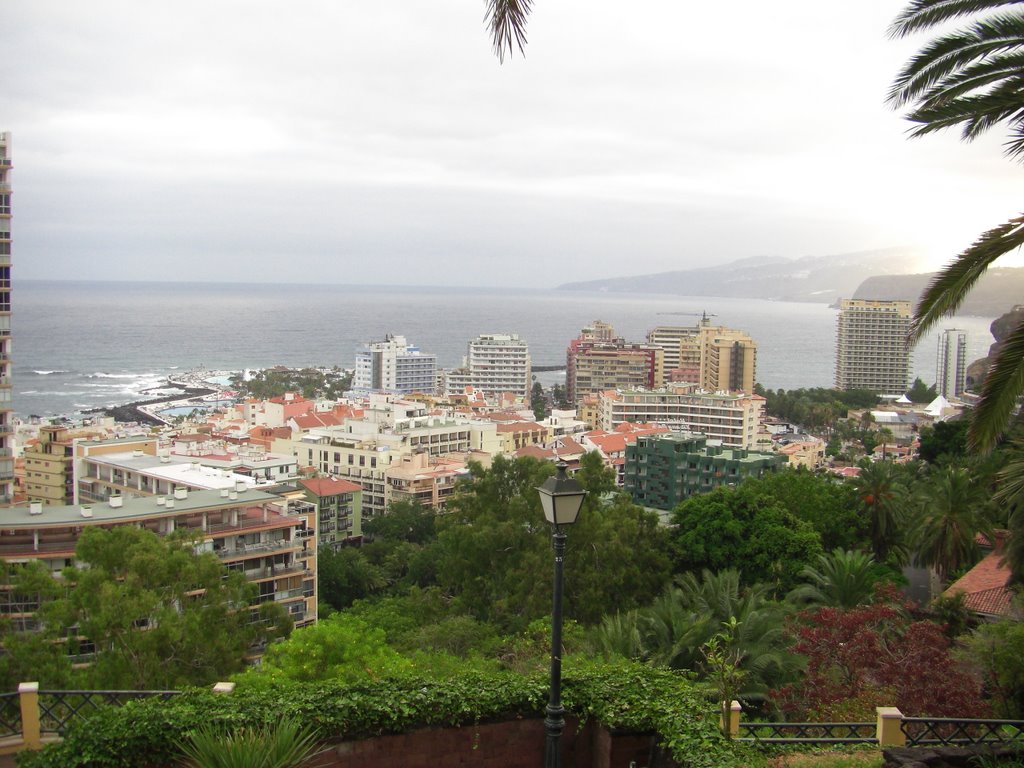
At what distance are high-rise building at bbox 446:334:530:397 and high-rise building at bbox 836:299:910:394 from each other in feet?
109

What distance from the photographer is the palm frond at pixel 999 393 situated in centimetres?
541

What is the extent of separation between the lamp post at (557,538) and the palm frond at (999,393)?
91.1 inches

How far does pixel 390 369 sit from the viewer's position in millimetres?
85688

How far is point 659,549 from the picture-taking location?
1894cm

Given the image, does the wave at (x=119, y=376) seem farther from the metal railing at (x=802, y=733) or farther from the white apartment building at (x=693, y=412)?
the metal railing at (x=802, y=733)

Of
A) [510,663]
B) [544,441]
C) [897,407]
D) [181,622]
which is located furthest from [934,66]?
[897,407]

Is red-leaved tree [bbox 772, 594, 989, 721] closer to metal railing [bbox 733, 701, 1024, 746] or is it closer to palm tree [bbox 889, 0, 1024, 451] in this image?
metal railing [bbox 733, 701, 1024, 746]

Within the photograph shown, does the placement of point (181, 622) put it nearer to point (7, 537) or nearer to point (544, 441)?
point (7, 537)

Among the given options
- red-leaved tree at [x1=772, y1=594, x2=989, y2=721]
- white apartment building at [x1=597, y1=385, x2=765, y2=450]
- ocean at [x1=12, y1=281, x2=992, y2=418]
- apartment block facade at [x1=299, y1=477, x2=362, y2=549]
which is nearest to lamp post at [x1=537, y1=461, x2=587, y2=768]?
red-leaved tree at [x1=772, y1=594, x2=989, y2=721]

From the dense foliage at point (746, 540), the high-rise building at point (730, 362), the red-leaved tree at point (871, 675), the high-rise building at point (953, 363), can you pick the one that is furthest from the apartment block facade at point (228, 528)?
the high-rise building at point (953, 363)

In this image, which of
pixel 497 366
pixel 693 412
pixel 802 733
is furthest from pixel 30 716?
pixel 497 366

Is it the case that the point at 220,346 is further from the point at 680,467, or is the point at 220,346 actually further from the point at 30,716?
the point at 30,716

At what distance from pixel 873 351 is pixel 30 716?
9710 cm

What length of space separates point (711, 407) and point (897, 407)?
910 inches
